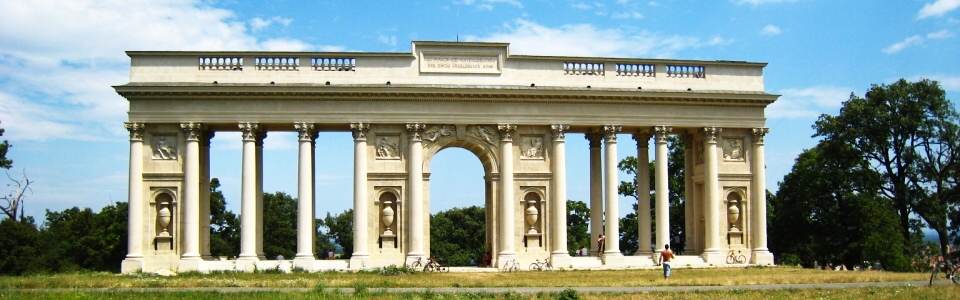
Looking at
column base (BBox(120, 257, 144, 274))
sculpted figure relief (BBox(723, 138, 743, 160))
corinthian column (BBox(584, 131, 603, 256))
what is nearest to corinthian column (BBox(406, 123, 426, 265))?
corinthian column (BBox(584, 131, 603, 256))

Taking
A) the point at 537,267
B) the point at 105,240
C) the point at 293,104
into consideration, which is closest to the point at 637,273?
the point at 537,267

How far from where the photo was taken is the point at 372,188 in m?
57.9

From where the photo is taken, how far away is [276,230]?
124 m

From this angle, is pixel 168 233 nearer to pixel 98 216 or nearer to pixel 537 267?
pixel 537 267

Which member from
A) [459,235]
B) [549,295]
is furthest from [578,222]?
[549,295]

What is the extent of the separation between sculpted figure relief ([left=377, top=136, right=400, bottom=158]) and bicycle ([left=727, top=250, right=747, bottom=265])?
793 inches

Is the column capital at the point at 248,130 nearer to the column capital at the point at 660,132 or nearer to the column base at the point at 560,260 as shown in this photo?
the column base at the point at 560,260

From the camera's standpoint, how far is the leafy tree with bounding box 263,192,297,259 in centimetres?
12219

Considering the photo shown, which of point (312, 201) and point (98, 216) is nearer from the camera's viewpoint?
point (312, 201)

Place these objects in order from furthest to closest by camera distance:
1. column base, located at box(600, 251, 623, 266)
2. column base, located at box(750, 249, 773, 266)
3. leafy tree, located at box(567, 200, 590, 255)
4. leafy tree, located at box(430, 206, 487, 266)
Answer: leafy tree, located at box(430, 206, 487, 266), leafy tree, located at box(567, 200, 590, 255), column base, located at box(750, 249, 773, 266), column base, located at box(600, 251, 623, 266)

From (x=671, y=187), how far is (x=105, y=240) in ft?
168

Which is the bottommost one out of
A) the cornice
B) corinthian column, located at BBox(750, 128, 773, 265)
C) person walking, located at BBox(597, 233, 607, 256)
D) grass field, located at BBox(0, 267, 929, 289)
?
grass field, located at BBox(0, 267, 929, 289)

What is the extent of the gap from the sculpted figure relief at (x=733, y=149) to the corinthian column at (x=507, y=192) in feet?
42.4

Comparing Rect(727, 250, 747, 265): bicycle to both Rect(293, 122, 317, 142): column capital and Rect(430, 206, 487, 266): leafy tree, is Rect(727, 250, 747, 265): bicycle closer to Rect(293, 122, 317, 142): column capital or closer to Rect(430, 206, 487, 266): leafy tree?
Rect(293, 122, 317, 142): column capital
